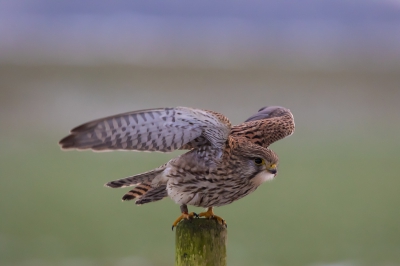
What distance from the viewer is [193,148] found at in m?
3.81

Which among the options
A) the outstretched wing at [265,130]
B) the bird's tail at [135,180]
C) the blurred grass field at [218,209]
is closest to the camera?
the bird's tail at [135,180]

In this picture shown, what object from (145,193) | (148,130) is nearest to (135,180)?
(145,193)

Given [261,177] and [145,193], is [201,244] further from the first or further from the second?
[145,193]

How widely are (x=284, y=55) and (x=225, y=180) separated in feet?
63.0

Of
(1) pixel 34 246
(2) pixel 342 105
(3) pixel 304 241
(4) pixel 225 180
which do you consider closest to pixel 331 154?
(2) pixel 342 105

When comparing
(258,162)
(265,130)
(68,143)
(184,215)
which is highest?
(265,130)

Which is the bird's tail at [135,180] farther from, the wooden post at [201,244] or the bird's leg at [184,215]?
the wooden post at [201,244]

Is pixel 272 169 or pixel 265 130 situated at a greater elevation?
pixel 265 130

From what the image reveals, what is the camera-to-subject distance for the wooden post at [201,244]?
293cm

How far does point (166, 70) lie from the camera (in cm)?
2039

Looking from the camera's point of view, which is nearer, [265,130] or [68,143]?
[68,143]

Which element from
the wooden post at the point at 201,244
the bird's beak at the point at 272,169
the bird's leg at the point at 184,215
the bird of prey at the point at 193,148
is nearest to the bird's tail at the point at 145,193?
the bird of prey at the point at 193,148

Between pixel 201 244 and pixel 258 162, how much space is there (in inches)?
36.9

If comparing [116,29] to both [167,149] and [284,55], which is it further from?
[167,149]
